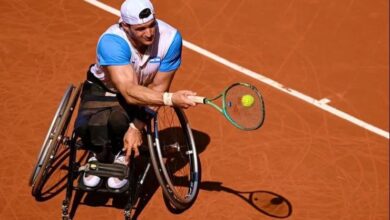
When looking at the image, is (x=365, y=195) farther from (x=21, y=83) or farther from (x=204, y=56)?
(x=21, y=83)

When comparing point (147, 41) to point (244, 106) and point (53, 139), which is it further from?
point (53, 139)

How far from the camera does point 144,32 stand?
504 centimetres

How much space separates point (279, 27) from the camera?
887 cm

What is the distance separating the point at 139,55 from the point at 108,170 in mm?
1263

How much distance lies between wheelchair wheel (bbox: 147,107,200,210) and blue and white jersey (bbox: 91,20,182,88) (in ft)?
1.78

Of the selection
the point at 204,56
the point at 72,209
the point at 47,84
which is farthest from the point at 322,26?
the point at 72,209

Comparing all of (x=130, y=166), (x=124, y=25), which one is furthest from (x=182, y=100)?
(x=130, y=166)

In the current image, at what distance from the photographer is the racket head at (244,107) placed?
520 cm

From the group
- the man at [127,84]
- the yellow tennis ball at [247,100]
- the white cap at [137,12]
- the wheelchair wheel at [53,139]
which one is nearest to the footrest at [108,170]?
the man at [127,84]

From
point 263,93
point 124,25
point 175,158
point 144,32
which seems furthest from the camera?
point 263,93

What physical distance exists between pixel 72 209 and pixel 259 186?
7.07 feet

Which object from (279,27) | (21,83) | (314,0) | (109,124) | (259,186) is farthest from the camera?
(314,0)

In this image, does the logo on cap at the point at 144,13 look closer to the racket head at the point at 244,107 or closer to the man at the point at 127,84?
the man at the point at 127,84

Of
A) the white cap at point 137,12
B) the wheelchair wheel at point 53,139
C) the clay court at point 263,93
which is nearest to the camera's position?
the white cap at point 137,12
